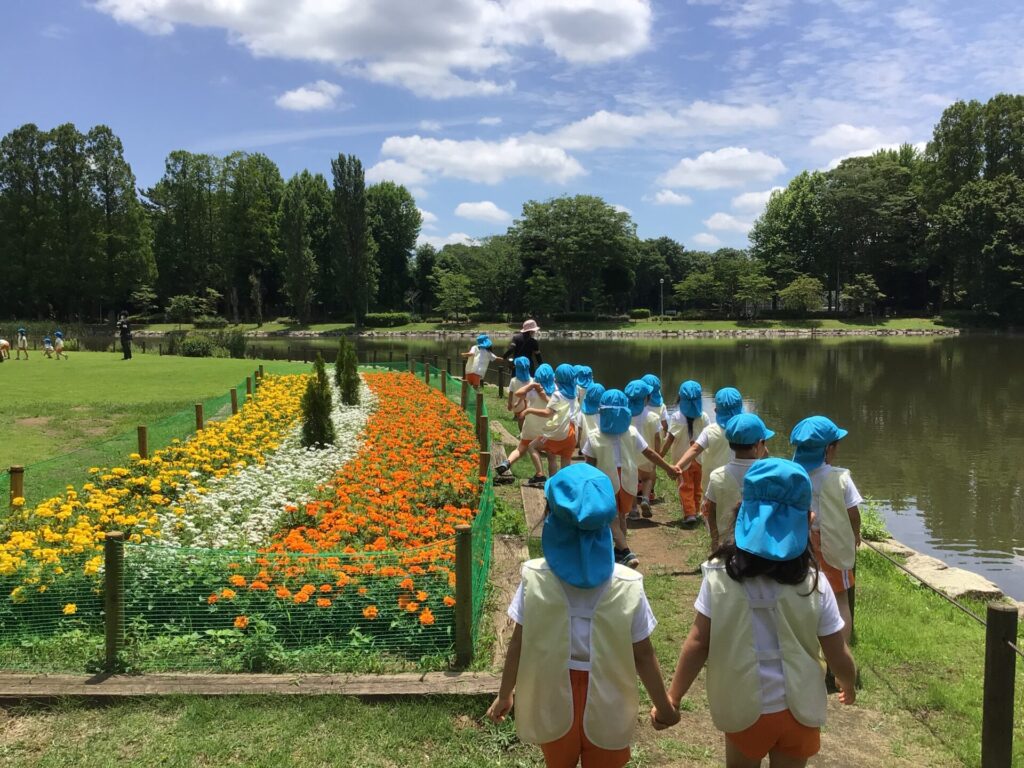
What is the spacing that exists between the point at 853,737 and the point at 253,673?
3.66 m

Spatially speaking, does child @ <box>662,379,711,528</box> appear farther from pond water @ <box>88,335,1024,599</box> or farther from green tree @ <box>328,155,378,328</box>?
green tree @ <box>328,155,378,328</box>

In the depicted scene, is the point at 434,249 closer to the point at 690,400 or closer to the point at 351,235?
the point at 351,235

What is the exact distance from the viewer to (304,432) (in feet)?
36.8

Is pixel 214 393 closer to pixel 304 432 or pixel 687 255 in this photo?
pixel 304 432

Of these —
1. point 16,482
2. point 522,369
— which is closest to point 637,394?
point 522,369

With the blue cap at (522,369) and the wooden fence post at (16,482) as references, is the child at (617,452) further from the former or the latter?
the wooden fence post at (16,482)

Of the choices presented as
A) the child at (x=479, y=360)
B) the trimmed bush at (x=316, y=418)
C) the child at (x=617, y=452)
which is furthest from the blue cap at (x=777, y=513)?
the child at (x=479, y=360)

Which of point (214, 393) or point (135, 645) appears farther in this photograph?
point (214, 393)

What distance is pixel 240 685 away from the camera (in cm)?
422

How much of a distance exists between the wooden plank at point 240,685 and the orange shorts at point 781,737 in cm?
188

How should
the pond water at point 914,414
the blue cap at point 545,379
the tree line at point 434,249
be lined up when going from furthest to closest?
the tree line at point 434,249 < the pond water at point 914,414 < the blue cap at point 545,379

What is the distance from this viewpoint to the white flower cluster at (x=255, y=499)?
6.48 m

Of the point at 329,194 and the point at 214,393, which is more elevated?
the point at 329,194

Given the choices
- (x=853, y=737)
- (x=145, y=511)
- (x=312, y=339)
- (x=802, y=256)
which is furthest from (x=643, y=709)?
(x=802, y=256)
